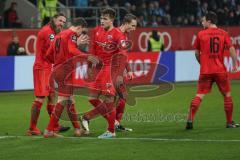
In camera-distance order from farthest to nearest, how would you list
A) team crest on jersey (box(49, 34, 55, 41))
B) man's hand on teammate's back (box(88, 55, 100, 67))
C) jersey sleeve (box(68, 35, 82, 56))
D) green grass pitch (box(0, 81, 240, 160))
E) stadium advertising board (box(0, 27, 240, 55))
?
stadium advertising board (box(0, 27, 240, 55)), team crest on jersey (box(49, 34, 55, 41)), man's hand on teammate's back (box(88, 55, 100, 67)), jersey sleeve (box(68, 35, 82, 56)), green grass pitch (box(0, 81, 240, 160))

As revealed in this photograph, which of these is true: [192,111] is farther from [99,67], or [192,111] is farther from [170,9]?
[170,9]

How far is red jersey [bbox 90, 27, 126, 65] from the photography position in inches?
515

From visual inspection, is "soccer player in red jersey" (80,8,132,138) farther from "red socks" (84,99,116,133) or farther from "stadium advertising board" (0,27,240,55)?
"stadium advertising board" (0,27,240,55)

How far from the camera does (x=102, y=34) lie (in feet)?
43.5

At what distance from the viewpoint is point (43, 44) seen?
13.4 meters

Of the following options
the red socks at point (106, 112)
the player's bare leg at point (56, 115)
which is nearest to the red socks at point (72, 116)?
the player's bare leg at point (56, 115)

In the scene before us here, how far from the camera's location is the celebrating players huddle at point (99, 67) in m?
12.6

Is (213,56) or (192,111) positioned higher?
(213,56)

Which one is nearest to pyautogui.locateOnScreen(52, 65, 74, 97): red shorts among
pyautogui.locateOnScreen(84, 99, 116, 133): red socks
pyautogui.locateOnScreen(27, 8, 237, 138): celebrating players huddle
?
pyautogui.locateOnScreen(27, 8, 237, 138): celebrating players huddle

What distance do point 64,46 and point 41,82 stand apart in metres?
1.12

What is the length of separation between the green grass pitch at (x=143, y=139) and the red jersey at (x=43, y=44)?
1346 millimetres

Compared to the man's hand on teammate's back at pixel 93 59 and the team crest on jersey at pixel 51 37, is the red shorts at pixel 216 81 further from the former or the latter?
the team crest on jersey at pixel 51 37

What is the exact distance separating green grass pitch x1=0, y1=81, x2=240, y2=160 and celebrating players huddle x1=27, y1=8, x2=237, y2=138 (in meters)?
0.40

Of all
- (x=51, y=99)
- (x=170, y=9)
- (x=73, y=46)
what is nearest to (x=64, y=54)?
(x=73, y=46)
